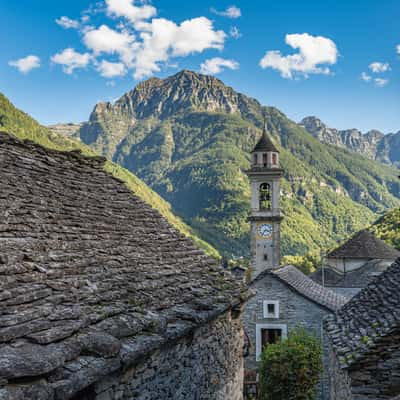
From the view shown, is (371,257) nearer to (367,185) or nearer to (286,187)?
(286,187)

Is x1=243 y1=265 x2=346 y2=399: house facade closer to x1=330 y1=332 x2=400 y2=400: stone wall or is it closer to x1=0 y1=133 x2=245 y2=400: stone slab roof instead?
x1=330 y1=332 x2=400 y2=400: stone wall

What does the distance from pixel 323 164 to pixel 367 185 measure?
764 inches

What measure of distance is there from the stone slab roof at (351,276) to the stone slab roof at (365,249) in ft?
3.00

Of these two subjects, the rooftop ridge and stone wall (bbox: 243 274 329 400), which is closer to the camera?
the rooftop ridge

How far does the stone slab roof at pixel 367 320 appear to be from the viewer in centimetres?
774

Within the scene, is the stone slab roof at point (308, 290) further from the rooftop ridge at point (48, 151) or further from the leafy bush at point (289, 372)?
the rooftop ridge at point (48, 151)

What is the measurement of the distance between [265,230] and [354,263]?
6.85 meters

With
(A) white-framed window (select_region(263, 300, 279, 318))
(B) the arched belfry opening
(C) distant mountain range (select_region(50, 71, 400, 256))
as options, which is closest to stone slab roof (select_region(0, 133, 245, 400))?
(A) white-framed window (select_region(263, 300, 279, 318))

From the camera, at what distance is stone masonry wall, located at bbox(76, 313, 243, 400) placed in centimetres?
435

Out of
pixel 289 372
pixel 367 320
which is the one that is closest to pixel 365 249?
pixel 289 372

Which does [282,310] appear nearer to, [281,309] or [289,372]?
[281,309]

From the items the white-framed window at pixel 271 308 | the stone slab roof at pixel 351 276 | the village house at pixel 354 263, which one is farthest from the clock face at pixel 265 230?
the white-framed window at pixel 271 308

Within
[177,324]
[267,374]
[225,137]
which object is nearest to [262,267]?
[267,374]

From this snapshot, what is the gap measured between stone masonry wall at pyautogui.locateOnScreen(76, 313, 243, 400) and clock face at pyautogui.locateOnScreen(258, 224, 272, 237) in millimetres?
23764
